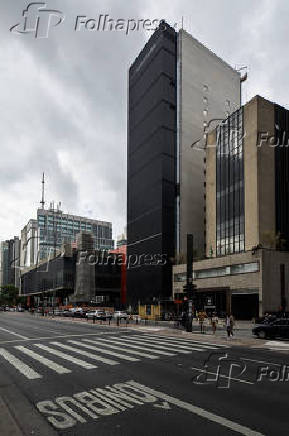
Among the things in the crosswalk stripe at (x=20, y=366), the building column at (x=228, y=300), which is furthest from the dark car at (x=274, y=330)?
the building column at (x=228, y=300)

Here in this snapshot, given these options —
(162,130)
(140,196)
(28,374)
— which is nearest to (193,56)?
(162,130)

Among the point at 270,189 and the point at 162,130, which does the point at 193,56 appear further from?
the point at 270,189

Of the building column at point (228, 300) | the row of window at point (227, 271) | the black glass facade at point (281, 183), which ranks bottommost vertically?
the building column at point (228, 300)

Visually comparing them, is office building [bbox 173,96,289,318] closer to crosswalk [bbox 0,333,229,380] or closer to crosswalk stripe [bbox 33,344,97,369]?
crosswalk [bbox 0,333,229,380]

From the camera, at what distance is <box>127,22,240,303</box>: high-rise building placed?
8800 cm

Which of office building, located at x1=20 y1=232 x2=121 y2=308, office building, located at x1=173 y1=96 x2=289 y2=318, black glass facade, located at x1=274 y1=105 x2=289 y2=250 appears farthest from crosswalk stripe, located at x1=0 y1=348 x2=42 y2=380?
office building, located at x1=20 y1=232 x2=121 y2=308

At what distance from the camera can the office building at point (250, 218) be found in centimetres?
5506

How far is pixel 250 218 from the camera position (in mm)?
62969

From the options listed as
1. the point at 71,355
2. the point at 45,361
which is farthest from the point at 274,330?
the point at 45,361

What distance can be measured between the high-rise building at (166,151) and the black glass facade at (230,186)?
16174 mm

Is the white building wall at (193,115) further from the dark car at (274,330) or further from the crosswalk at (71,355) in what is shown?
the crosswalk at (71,355)

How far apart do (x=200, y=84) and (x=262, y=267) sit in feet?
191

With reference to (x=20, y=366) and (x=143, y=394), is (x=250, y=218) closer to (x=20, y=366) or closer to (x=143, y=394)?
(x=20, y=366)

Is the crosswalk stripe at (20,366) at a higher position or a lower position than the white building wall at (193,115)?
lower
